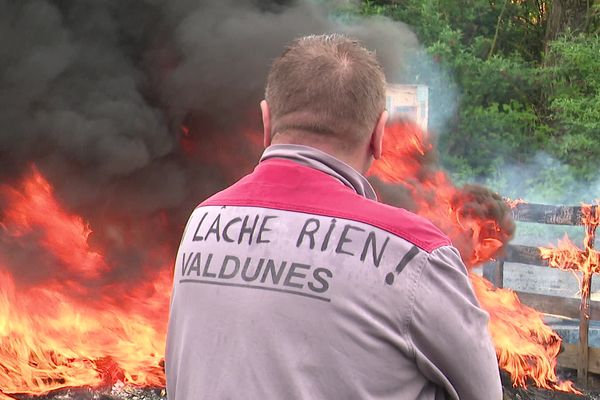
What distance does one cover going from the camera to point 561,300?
26.9 ft

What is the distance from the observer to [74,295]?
6.12 metres

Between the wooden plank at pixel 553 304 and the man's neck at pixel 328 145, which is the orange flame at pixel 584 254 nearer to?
the wooden plank at pixel 553 304

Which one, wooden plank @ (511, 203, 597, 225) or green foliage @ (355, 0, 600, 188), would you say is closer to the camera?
wooden plank @ (511, 203, 597, 225)

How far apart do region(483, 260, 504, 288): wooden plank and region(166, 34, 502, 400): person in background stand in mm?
7081

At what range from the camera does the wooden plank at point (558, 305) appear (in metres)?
7.85

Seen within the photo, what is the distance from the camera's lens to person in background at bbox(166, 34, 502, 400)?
1620 mm

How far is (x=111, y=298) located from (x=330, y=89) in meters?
4.89

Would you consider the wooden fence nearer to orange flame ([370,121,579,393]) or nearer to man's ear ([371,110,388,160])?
orange flame ([370,121,579,393])

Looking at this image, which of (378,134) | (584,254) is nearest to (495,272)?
(584,254)

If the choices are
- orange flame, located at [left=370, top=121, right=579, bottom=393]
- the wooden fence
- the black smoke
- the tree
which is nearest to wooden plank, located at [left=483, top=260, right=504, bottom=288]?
the wooden fence

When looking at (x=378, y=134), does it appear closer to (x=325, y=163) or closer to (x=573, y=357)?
(x=325, y=163)

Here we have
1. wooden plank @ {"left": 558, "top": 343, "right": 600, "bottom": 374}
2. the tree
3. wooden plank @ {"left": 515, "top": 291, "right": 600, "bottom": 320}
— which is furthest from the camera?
the tree

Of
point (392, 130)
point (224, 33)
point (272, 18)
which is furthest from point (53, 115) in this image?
point (392, 130)

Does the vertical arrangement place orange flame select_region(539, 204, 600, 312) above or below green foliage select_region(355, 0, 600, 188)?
below
